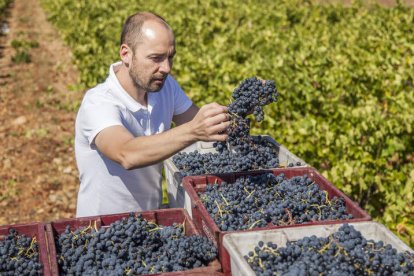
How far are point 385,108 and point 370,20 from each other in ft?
26.0

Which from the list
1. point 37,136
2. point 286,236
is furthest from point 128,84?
point 37,136

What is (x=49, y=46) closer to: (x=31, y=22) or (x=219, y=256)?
(x=31, y=22)

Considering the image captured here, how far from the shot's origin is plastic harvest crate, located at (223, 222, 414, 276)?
2574 mm

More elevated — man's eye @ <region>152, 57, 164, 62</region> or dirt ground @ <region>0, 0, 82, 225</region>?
man's eye @ <region>152, 57, 164, 62</region>

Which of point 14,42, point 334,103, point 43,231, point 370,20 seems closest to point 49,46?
point 14,42

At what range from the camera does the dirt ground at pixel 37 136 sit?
7770 millimetres

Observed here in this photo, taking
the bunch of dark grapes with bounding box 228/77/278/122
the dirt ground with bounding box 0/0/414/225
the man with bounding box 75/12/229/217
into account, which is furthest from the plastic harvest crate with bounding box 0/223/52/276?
the dirt ground with bounding box 0/0/414/225

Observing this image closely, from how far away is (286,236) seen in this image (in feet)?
8.79

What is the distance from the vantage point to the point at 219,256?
9.04ft

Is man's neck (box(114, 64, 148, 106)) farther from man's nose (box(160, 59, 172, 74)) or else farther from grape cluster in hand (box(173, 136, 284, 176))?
grape cluster in hand (box(173, 136, 284, 176))

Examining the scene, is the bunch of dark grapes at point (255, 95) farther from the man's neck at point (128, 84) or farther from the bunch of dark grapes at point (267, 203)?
the man's neck at point (128, 84)

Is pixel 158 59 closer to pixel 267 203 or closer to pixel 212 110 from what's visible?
pixel 212 110

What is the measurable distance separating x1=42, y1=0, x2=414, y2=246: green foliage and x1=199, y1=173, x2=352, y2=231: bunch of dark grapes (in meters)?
2.47

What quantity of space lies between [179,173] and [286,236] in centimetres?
111
